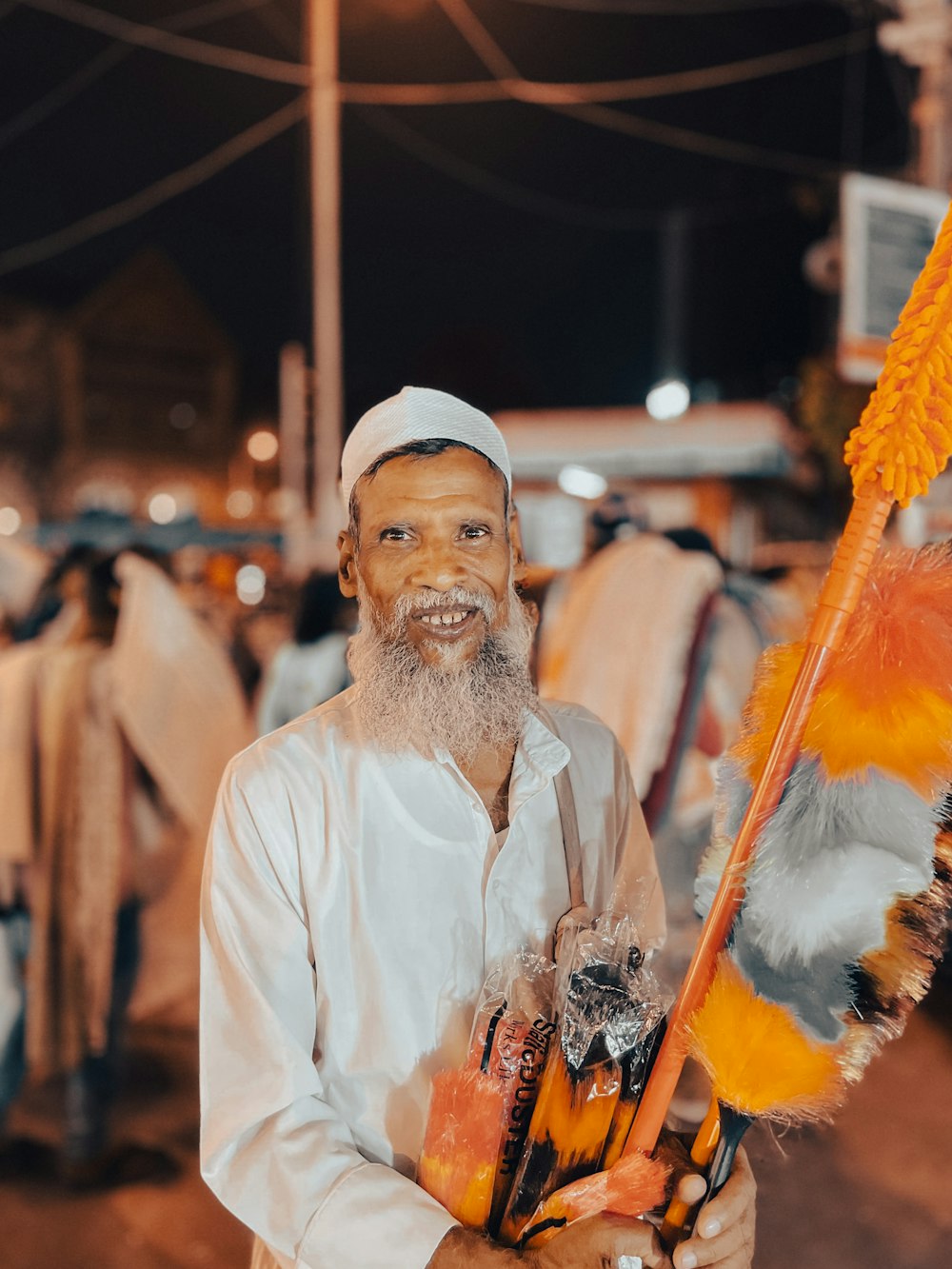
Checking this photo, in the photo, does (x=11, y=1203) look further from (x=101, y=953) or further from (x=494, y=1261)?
(x=494, y=1261)

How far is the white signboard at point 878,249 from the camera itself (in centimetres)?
447

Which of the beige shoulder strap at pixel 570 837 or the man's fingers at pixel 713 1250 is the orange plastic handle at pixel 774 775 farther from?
the beige shoulder strap at pixel 570 837

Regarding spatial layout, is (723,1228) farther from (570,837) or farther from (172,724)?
(172,724)

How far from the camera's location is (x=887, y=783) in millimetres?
1116

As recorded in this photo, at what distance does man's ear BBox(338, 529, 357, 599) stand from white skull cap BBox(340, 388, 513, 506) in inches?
3.8

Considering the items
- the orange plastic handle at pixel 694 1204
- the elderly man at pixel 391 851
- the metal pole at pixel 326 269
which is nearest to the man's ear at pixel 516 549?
the elderly man at pixel 391 851

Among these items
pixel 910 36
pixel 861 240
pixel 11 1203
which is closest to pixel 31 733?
A: pixel 11 1203

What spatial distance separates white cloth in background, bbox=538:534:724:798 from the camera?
3506mm

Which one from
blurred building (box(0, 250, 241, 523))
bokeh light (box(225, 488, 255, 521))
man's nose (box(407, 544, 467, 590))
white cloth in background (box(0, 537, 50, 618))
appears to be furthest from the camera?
bokeh light (box(225, 488, 255, 521))

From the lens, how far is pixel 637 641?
3.62 metres

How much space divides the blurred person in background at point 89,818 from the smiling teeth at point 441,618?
2496 millimetres

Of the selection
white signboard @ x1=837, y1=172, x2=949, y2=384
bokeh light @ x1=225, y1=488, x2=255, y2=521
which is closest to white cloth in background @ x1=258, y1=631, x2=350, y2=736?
white signboard @ x1=837, y1=172, x2=949, y2=384

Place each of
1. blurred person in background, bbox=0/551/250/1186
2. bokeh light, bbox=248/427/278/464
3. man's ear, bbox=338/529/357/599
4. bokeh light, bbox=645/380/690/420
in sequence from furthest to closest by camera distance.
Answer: bokeh light, bbox=248/427/278/464
bokeh light, bbox=645/380/690/420
blurred person in background, bbox=0/551/250/1186
man's ear, bbox=338/529/357/599

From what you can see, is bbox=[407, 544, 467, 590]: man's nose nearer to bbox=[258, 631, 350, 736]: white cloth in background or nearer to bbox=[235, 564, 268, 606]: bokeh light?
bbox=[258, 631, 350, 736]: white cloth in background
